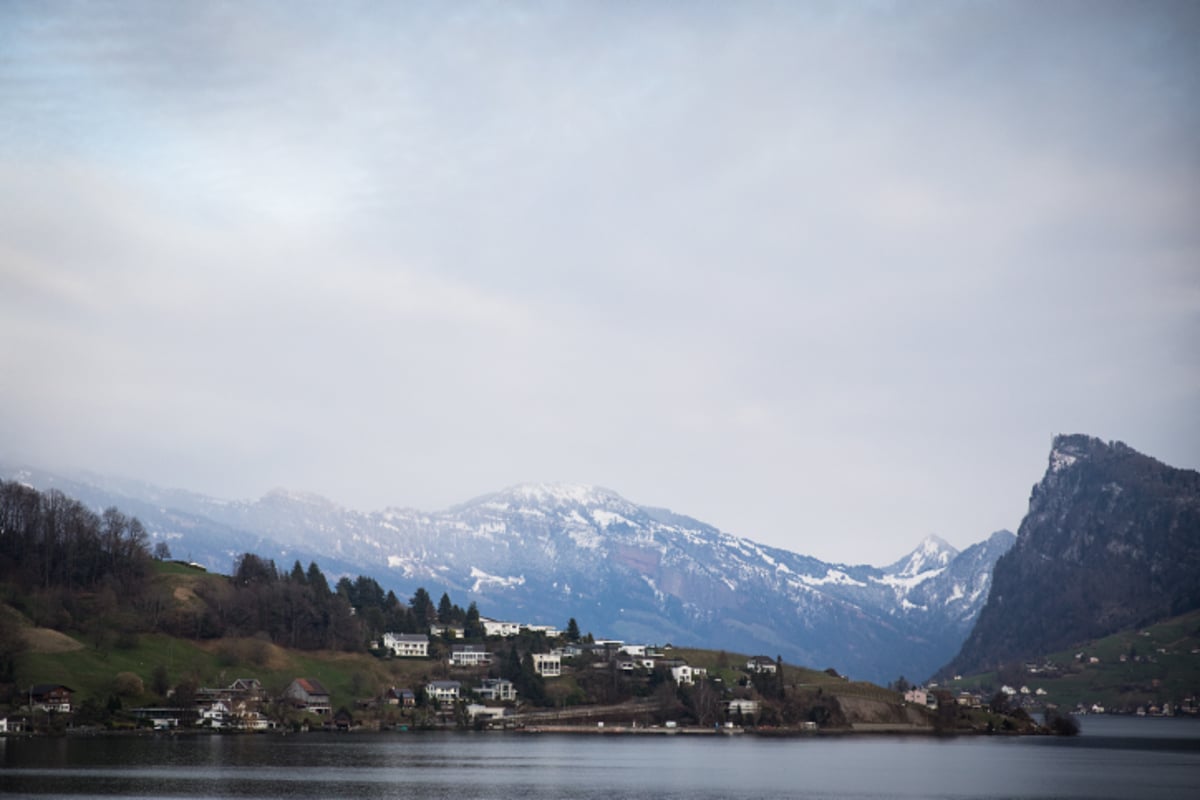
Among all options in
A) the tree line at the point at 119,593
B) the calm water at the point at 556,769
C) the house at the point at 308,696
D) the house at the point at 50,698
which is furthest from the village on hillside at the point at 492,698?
the tree line at the point at 119,593

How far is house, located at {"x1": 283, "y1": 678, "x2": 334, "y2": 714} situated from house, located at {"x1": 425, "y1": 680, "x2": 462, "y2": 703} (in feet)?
51.8

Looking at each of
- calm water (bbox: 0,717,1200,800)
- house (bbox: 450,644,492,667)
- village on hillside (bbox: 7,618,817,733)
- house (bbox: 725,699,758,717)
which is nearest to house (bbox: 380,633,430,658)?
village on hillside (bbox: 7,618,817,733)

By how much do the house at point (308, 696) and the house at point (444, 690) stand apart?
51.8 feet

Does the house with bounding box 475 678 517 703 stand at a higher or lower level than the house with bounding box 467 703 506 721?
higher

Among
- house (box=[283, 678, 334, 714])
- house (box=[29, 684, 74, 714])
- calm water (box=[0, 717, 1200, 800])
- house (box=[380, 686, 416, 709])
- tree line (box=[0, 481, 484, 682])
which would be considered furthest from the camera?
house (box=[380, 686, 416, 709])

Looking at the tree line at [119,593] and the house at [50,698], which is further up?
the tree line at [119,593]

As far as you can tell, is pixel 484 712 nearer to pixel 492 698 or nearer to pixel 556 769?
pixel 492 698

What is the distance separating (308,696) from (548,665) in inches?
1891

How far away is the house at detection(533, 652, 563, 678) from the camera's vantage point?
19525 cm

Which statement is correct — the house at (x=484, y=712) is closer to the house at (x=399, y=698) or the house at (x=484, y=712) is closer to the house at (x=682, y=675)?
the house at (x=399, y=698)

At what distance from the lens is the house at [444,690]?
173 m

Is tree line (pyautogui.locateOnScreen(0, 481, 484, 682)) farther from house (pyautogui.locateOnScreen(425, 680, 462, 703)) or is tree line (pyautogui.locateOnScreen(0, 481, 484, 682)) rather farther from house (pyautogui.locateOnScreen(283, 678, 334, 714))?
house (pyautogui.locateOnScreen(283, 678, 334, 714))

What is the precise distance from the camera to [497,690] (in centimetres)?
18038


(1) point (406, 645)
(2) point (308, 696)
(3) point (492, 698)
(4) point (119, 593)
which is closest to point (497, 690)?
(3) point (492, 698)
